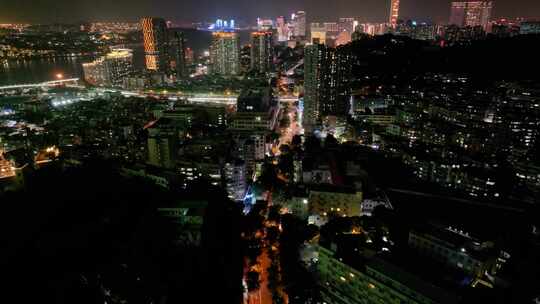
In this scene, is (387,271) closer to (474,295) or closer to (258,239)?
(474,295)

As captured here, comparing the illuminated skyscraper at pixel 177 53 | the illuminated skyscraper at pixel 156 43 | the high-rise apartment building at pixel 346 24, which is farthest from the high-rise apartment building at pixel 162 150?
the high-rise apartment building at pixel 346 24

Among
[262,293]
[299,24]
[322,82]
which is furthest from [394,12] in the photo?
[262,293]

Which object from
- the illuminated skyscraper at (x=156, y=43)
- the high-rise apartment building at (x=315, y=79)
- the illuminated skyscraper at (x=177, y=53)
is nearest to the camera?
the high-rise apartment building at (x=315, y=79)

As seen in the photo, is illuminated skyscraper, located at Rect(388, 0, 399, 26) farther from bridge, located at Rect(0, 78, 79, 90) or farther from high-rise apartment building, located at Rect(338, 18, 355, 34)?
bridge, located at Rect(0, 78, 79, 90)

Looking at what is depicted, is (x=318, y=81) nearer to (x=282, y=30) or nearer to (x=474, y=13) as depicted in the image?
(x=474, y=13)

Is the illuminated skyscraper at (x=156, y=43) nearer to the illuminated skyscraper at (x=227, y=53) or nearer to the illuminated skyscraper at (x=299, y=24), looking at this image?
the illuminated skyscraper at (x=227, y=53)

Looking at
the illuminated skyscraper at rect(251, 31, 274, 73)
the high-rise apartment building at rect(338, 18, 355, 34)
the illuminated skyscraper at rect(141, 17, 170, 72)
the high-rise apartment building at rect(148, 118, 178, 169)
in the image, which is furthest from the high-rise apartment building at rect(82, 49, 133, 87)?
the high-rise apartment building at rect(338, 18, 355, 34)

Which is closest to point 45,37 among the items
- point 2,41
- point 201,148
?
point 2,41
